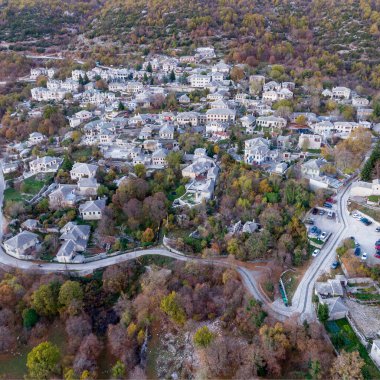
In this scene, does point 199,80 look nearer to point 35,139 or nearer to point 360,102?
point 360,102

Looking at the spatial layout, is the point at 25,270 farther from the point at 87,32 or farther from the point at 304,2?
the point at 304,2

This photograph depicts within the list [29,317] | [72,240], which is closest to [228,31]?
[72,240]

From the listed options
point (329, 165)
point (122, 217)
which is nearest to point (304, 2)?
point (329, 165)

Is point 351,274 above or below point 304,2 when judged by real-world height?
below

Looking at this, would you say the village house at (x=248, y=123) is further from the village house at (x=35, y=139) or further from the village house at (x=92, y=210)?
the village house at (x=35, y=139)

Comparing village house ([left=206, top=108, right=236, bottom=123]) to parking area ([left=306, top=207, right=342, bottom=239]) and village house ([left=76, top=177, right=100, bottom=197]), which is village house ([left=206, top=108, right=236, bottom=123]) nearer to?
village house ([left=76, top=177, right=100, bottom=197])
